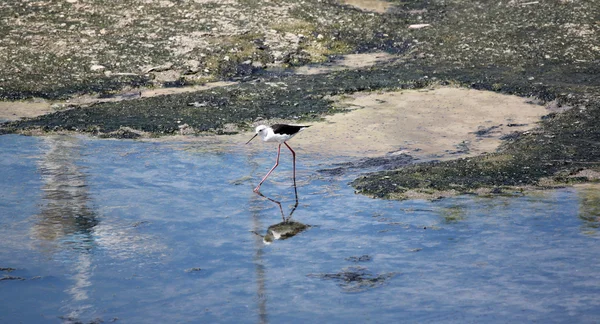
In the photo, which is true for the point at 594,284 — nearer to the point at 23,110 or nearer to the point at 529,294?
the point at 529,294

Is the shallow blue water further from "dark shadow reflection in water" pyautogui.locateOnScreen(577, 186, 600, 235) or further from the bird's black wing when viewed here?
the bird's black wing

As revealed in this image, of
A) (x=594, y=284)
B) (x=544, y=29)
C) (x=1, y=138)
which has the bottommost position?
(x=594, y=284)

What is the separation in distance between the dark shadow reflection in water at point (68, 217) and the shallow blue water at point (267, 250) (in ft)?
0.06

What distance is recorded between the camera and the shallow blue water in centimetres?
512

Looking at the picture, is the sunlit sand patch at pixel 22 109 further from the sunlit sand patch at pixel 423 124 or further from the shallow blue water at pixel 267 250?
the sunlit sand patch at pixel 423 124

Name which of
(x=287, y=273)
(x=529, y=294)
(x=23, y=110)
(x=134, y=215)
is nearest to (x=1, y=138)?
(x=23, y=110)

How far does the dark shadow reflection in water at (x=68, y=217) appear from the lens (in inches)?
216

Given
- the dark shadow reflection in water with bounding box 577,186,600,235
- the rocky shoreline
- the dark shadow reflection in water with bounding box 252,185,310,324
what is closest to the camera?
the dark shadow reflection in water with bounding box 252,185,310,324

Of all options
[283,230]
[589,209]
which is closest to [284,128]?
[283,230]

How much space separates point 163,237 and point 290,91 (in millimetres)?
4555

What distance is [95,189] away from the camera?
764cm

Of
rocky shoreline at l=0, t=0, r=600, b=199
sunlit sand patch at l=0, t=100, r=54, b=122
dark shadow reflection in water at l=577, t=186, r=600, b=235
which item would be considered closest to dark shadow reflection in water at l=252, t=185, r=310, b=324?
rocky shoreline at l=0, t=0, r=600, b=199

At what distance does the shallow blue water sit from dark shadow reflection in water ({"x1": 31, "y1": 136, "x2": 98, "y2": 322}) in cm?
2

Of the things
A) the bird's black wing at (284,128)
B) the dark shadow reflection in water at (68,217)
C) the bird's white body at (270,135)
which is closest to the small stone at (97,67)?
the dark shadow reflection in water at (68,217)
